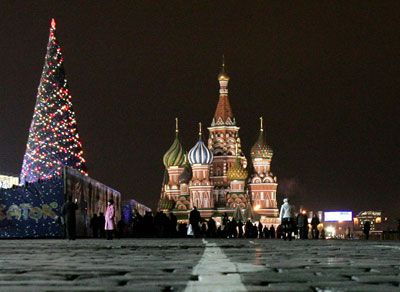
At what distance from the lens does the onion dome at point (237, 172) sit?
128 meters

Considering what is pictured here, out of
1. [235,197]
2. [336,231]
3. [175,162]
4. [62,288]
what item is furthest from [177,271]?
[336,231]

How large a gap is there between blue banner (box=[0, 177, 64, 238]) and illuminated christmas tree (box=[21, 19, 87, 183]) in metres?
22.4

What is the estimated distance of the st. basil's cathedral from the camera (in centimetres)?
12862

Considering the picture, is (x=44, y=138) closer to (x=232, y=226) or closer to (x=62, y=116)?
(x=62, y=116)

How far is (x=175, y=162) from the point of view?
138 metres

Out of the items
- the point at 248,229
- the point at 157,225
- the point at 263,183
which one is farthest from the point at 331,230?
the point at 157,225

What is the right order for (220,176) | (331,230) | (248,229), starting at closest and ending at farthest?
(248,229) < (220,176) < (331,230)

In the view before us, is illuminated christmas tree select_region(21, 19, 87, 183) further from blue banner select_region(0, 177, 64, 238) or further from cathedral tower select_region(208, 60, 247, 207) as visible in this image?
cathedral tower select_region(208, 60, 247, 207)

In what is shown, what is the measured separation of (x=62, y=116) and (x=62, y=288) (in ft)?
178

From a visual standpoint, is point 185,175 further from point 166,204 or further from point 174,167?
point 166,204

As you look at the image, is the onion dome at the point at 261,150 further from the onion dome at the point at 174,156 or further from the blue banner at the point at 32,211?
the blue banner at the point at 32,211

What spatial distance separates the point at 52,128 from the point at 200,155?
235 feet

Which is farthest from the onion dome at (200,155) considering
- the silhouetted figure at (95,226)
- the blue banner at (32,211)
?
the blue banner at (32,211)

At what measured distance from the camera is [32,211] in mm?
35156
